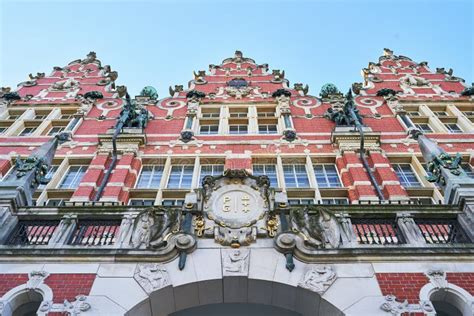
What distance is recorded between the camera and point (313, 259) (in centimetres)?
859

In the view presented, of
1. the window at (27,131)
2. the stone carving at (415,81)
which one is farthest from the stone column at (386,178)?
the window at (27,131)

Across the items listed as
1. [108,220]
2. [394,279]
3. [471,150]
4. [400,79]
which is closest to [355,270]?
[394,279]

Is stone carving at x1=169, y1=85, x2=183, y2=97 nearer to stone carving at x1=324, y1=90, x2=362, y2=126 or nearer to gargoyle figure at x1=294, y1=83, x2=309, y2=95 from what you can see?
gargoyle figure at x1=294, y1=83, x2=309, y2=95

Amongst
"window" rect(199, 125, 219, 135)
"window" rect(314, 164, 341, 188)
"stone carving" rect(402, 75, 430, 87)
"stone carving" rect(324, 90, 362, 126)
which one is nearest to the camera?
"window" rect(314, 164, 341, 188)

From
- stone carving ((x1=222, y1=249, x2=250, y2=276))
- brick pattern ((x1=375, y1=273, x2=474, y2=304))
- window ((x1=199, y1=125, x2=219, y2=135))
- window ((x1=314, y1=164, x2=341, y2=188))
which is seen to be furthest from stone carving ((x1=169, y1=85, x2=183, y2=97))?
brick pattern ((x1=375, y1=273, x2=474, y2=304))

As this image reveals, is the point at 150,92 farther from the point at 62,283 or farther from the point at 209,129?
the point at 62,283

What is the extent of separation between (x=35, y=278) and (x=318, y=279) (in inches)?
216

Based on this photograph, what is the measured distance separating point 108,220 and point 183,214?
5.82ft

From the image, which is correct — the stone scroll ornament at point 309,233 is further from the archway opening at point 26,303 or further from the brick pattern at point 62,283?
the archway opening at point 26,303

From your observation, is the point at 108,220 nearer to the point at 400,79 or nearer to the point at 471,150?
the point at 471,150

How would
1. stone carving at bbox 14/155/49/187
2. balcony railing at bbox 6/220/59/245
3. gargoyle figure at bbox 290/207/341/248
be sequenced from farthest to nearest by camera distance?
stone carving at bbox 14/155/49/187 → balcony railing at bbox 6/220/59/245 → gargoyle figure at bbox 290/207/341/248

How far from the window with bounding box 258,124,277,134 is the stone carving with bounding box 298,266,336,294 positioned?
9736 millimetres

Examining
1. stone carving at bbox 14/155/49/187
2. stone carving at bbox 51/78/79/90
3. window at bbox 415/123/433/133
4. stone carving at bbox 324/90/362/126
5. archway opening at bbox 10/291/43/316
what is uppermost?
stone carving at bbox 51/78/79/90

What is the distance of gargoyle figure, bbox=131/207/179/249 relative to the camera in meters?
9.05
